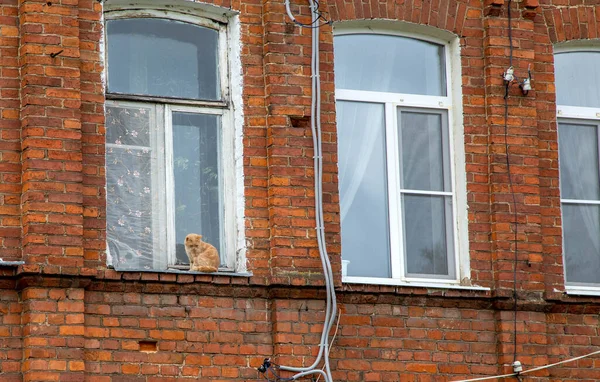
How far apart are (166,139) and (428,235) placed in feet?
7.97

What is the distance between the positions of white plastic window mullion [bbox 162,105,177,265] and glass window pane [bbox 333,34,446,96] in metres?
1.59

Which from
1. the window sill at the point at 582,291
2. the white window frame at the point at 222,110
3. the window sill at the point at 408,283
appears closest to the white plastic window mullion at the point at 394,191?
the window sill at the point at 408,283

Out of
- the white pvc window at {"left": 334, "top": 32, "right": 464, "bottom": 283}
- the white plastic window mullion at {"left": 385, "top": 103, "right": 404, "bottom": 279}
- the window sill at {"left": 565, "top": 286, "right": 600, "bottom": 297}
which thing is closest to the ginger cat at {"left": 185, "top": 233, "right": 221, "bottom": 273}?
the white pvc window at {"left": 334, "top": 32, "right": 464, "bottom": 283}

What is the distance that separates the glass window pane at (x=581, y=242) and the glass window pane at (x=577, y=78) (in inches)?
39.1

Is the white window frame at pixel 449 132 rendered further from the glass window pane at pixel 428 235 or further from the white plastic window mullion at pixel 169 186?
the white plastic window mullion at pixel 169 186

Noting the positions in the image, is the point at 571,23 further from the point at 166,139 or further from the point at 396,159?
the point at 166,139

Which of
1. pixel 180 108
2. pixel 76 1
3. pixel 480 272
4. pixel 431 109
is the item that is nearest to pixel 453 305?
pixel 480 272

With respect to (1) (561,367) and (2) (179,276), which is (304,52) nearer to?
(2) (179,276)

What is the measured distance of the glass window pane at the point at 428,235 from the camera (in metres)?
13.4

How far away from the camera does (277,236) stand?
12641 millimetres

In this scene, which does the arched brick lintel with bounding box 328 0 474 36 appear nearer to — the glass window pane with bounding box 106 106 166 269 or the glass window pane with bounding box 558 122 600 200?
the glass window pane with bounding box 558 122 600 200

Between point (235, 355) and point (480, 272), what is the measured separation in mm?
2332

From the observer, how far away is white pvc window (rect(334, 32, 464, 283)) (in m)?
13.3

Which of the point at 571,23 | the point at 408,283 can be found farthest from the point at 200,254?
the point at 571,23
